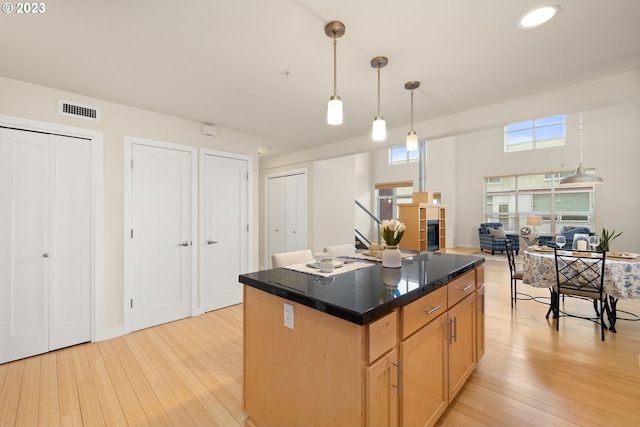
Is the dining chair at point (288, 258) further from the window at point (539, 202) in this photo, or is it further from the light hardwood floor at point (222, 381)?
the window at point (539, 202)

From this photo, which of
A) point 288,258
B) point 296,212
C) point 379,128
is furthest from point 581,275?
point 296,212

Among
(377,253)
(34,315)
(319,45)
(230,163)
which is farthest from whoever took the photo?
(230,163)

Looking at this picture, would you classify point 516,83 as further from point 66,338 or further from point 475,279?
point 66,338

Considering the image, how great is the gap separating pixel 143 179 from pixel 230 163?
115 cm

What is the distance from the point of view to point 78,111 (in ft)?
9.21

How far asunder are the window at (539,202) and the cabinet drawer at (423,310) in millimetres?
8358

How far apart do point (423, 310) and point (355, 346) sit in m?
0.55

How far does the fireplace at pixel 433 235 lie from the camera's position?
658 centimetres

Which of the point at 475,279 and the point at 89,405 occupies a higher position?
the point at 475,279

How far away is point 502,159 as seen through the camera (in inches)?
352

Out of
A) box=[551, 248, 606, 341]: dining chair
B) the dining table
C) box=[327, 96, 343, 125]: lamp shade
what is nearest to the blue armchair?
the dining table

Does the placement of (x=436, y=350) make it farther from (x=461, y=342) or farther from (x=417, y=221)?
(x=417, y=221)

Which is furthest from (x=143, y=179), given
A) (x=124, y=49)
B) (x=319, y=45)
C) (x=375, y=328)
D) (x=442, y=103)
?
(x=442, y=103)

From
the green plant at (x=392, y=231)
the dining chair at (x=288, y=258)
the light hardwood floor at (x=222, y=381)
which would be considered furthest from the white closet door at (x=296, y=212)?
the green plant at (x=392, y=231)
